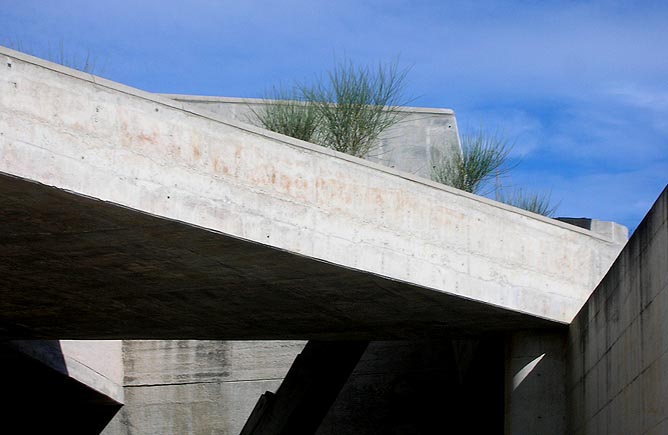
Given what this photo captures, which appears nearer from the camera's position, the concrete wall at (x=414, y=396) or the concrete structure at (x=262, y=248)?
the concrete structure at (x=262, y=248)

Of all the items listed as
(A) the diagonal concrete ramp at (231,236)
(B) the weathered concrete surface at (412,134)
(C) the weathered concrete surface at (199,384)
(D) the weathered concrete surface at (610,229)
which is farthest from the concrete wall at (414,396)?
(A) the diagonal concrete ramp at (231,236)

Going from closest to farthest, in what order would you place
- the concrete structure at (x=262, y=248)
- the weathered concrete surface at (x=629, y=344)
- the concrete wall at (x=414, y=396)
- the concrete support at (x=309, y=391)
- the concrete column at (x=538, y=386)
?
the weathered concrete surface at (x=629, y=344) < the concrete structure at (x=262, y=248) < the concrete column at (x=538, y=386) < the concrete support at (x=309, y=391) < the concrete wall at (x=414, y=396)

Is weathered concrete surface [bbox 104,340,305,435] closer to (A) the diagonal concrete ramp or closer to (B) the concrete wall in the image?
(B) the concrete wall

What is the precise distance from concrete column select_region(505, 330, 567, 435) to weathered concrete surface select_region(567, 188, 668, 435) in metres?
0.49

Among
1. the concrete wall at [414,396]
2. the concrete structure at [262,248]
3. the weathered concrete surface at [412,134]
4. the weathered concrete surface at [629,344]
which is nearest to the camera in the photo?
the weathered concrete surface at [629,344]

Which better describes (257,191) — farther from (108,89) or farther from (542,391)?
(542,391)

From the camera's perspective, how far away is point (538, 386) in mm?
10180

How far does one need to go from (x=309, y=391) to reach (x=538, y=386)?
12.7 ft

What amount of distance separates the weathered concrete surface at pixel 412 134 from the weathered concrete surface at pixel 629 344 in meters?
4.77

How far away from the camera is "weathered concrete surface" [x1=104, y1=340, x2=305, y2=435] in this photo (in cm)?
1611

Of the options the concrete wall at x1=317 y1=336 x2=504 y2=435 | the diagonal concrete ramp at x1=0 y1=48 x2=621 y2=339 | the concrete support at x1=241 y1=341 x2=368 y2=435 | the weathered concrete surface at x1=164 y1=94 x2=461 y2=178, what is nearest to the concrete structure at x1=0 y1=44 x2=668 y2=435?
the diagonal concrete ramp at x1=0 y1=48 x2=621 y2=339

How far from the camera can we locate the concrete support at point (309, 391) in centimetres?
1330

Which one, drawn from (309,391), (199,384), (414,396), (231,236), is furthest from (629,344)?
(199,384)

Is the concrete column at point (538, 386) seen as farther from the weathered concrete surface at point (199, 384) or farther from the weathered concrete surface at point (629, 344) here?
the weathered concrete surface at point (199, 384)
